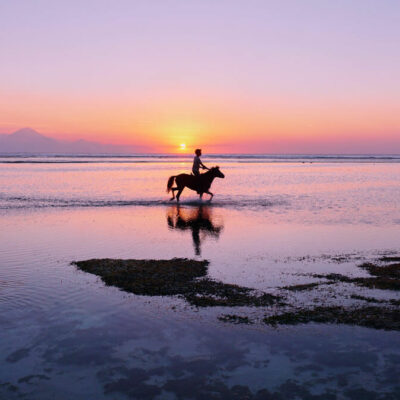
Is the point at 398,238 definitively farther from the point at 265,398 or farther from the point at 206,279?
the point at 265,398

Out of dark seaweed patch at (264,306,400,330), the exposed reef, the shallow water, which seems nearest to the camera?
the shallow water

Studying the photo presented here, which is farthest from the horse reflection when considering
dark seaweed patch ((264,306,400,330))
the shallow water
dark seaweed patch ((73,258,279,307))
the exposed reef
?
dark seaweed patch ((264,306,400,330))

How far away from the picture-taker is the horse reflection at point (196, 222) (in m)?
15.9

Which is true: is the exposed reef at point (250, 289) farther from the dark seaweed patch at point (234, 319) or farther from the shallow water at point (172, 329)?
the shallow water at point (172, 329)

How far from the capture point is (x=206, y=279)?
400 inches

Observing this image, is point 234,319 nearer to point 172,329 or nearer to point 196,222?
point 172,329

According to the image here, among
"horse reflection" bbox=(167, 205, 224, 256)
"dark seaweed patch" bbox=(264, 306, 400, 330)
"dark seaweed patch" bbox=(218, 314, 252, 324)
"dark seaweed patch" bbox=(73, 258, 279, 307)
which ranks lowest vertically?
"dark seaweed patch" bbox=(264, 306, 400, 330)

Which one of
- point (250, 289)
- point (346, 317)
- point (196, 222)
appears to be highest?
point (196, 222)

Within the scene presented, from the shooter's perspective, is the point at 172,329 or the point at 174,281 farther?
the point at 174,281

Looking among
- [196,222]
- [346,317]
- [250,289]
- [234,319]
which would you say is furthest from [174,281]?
[196,222]

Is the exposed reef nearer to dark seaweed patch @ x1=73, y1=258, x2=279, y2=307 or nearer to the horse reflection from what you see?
dark seaweed patch @ x1=73, y1=258, x2=279, y2=307

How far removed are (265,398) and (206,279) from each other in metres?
4.93

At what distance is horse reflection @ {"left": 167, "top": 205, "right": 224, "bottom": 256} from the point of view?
15.9 m

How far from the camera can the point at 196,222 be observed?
63.0 feet
